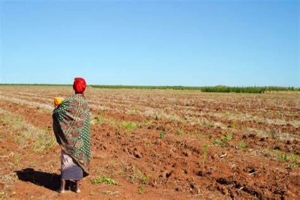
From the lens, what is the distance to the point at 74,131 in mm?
5996

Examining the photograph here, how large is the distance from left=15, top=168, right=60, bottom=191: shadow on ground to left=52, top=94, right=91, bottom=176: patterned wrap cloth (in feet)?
3.09

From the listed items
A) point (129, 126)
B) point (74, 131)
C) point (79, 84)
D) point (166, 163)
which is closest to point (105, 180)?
point (74, 131)

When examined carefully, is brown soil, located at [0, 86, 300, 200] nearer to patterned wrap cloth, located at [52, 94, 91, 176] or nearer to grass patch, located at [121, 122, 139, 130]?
grass patch, located at [121, 122, 139, 130]

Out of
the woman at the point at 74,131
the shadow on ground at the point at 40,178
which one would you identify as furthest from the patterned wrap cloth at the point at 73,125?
the shadow on ground at the point at 40,178

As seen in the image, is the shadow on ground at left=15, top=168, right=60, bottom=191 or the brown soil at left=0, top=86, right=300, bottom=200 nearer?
the brown soil at left=0, top=86, right=300, bottom=200

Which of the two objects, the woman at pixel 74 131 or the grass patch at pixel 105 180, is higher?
the woman at pixel 74 131

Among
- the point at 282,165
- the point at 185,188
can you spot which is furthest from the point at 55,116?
the point at 282,165

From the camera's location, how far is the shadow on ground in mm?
6707

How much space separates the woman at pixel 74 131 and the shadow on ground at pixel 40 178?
0.71 meters

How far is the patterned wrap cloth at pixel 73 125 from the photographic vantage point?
5980 millimetres

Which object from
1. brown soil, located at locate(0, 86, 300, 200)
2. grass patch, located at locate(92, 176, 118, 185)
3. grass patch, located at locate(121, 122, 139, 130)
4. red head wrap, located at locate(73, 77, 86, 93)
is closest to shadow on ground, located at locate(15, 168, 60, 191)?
brown soil, located at locate(0, 86, 300, 200)

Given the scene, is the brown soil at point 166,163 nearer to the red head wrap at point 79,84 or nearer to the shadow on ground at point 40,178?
the shadow on ground at point 40,178

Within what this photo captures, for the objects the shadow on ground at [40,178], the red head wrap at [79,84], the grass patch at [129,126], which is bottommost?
the shadow on ground at [40,178]

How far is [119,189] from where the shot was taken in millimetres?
6336
